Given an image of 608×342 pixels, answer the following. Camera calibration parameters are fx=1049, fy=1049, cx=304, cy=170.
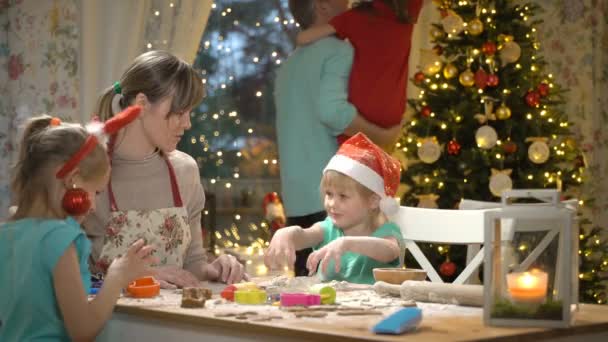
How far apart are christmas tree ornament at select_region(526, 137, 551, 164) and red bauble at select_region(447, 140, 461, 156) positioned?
38cm

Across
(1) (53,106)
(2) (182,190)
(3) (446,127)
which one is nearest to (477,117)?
(3) (446,127)

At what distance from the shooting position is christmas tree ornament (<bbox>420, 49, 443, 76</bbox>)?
575 cm

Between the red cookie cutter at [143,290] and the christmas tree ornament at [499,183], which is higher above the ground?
the christmas tree ornament at [499,183]

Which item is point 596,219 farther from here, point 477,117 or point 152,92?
point 152,92

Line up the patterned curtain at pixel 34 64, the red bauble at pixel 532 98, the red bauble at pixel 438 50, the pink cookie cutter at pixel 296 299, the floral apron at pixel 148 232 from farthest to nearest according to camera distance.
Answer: the red bauble at pixel 438 50 < the red bauble at pixel 532 98 < the patterned curtain at pixel 34 64 < the floral apron at pixel 148 232 < the pink cookie cutter at pixel 296 299

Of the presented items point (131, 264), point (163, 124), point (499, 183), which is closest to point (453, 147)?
point (499, 183)

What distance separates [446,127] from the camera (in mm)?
5664

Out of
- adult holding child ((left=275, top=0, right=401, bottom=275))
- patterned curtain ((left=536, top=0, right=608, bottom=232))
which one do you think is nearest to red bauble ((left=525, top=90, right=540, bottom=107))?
adult holding child ((left=275, top=0, right=401, bottom=275))

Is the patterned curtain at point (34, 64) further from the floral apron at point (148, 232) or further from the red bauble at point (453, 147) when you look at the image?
the red bauble at point (453, 147)

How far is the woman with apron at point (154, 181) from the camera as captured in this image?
2.83m

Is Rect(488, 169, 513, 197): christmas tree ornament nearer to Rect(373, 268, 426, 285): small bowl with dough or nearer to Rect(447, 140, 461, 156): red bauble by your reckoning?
Rect(447, 140, 461, 156): red bauble

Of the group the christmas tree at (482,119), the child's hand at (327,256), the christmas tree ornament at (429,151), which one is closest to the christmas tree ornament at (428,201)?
the christmas tree at (482,119)

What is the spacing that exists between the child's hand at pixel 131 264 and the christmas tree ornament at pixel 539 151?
3.53 metres

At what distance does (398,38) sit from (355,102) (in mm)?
381
